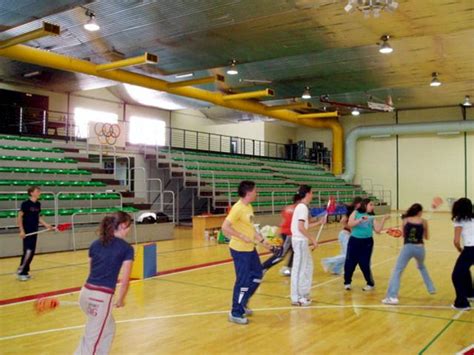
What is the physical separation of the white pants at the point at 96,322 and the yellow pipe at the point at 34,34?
10.0m

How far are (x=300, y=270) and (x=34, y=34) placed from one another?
9.75 m

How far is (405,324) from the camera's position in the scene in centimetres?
584

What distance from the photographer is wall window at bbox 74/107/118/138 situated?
74.9ft

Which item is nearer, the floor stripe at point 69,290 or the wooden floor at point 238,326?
the wooden floor at point 238,326

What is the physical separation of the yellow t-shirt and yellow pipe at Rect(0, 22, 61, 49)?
8655 millimetres

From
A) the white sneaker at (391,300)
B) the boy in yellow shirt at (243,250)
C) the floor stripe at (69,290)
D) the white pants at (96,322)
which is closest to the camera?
the white pants at (96,322)

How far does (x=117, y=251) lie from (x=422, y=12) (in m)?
10.7

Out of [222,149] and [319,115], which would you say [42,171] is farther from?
[319,115]

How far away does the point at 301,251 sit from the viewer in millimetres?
6691

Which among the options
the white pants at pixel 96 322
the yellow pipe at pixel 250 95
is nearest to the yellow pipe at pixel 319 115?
the yellow pipe at pixel 250 95

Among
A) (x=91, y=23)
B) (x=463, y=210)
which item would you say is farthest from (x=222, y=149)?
(x=463, y=210)

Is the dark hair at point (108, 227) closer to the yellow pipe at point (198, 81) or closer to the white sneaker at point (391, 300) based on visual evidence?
the white sneaker at point (391, 300)

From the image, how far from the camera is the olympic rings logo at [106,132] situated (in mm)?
19250

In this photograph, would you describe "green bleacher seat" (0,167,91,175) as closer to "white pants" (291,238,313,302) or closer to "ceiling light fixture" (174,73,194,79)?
"ceiling light fixture" (174,73,194,79)
